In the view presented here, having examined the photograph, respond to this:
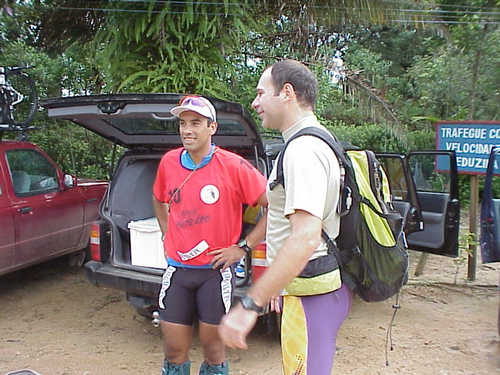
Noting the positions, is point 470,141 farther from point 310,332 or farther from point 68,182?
point 68,182

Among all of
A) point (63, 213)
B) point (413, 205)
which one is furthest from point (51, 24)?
point (413, 205)

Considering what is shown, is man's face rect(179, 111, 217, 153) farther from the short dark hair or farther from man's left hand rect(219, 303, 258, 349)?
man's left hand rect(219, 303, 258, 349)

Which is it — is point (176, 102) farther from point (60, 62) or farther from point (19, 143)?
point (60, 62)

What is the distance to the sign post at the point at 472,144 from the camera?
18.2 feet

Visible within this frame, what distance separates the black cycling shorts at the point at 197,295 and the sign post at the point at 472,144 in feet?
13.0

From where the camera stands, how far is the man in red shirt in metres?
2.64

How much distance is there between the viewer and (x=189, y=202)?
2648mm

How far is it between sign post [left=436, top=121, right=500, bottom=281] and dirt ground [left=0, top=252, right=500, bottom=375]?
820 millimetres

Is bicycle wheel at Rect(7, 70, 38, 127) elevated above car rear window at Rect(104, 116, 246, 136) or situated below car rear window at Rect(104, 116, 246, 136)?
above

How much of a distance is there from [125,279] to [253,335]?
4.09ft

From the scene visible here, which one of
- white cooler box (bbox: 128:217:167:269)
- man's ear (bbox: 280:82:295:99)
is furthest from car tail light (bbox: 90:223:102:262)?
man's ear (bbox: 280:82:295:99)

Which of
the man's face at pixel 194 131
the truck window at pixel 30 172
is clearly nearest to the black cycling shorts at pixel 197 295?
the man's face at pixel 194 131

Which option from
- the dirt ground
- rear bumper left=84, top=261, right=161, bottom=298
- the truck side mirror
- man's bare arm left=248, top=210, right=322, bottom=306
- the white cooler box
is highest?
man's bare arm left=248, top=210, right=322, bottom=306

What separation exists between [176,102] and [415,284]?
3.95 meters
